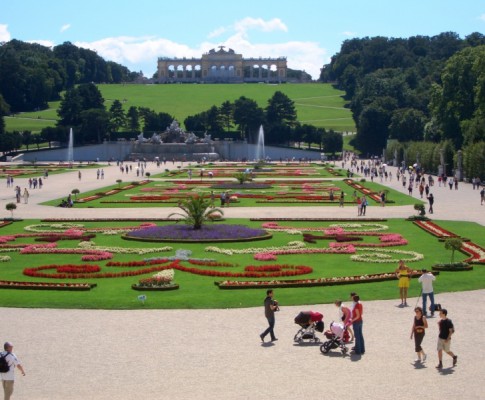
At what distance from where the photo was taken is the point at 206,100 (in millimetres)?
133625

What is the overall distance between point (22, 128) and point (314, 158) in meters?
34.4

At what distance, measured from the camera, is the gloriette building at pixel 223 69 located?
17462 centimetres

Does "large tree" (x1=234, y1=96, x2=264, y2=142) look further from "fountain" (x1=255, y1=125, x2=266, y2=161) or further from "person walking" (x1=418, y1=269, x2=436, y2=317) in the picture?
"person walking" (x1=418, y1=269, x2=436, y2=317)

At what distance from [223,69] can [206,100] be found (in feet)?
141

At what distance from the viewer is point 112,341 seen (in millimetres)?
13961

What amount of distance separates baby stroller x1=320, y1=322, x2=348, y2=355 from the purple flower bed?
12390mm

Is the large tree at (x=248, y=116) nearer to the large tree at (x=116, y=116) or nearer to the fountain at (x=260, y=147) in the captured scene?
the fountain at (x=260, y=147)

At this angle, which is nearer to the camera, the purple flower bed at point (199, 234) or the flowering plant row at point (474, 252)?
the flowering plant row at point (474, 252)

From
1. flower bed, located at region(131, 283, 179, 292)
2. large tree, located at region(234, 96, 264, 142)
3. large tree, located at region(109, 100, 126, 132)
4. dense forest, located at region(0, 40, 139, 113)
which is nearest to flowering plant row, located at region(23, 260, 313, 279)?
flower bed, located at region(131, 283, 179, 292)

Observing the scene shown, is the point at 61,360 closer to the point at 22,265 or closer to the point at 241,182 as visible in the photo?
the point at 22,265

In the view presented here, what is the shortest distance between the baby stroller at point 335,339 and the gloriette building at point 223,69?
16085 centimetres

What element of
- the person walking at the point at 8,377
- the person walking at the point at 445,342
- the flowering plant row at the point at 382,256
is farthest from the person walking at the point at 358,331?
the flowering plant row at the point at 382,256

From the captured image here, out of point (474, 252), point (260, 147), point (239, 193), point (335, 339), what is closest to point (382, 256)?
point (474, 252)

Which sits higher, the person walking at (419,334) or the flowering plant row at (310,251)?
the person walking at (419,334)
